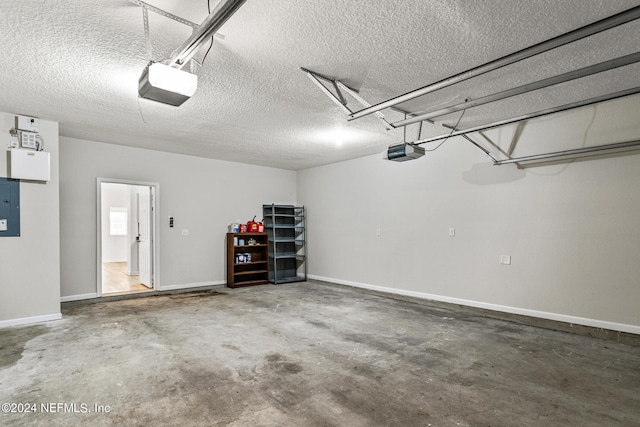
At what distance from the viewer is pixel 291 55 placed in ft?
8.96

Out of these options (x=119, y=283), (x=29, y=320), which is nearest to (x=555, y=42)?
(x=29, y=320)

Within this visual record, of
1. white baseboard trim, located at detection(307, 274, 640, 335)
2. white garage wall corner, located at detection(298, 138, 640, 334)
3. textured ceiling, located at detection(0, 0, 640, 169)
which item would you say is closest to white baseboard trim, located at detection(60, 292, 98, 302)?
textured ceiling, located at detection(0, 0, 640, 169)

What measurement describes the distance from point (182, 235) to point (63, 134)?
2.50m

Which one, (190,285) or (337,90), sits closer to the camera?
(337,90)

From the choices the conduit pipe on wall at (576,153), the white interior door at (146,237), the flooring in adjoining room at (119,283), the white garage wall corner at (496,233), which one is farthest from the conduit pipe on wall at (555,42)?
the flooring in adjoining room at (119,283)

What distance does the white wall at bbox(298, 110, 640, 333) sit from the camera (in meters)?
3.70

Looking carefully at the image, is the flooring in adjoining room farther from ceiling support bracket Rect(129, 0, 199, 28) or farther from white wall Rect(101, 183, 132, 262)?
ceiling support bracket Rect(129, 0, 199, 28)

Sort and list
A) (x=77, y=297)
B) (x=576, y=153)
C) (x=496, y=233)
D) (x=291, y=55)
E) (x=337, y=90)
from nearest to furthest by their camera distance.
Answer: (x=291, y=55) < (x=337, y=90) < (x=576, y=153) < (x=496, y=233) < (x=77, y=297)

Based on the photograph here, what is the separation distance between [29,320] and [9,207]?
1428 mm

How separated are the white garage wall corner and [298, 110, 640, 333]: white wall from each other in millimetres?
12

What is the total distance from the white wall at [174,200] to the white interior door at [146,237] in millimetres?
268

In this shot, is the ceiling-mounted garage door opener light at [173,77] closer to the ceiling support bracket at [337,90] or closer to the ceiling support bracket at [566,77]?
the ceiling support bracket at [337,90]

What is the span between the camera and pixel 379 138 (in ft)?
17.2

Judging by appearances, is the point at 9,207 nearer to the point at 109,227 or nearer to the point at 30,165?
the point at 30,165
